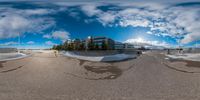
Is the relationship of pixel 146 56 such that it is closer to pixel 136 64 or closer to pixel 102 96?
pixel 136 64

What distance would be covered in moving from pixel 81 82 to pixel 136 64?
792 mm

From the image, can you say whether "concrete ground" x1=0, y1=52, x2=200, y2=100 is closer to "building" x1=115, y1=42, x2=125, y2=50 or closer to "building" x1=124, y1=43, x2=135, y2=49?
"building" x1=124, y1=43, x2=135, y2=49

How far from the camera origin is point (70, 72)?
2.38 metres

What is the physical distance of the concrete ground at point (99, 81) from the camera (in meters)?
2.04

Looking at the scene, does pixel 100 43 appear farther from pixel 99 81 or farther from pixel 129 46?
pixel 99 81

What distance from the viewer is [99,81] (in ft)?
7.35

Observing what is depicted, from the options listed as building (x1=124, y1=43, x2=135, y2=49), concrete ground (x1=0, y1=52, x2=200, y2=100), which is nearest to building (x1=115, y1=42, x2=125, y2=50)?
building (x1=124, y1=43, x2=135, y2=49)

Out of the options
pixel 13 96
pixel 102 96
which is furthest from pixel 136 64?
pixel 13 96

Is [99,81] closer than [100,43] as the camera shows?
No

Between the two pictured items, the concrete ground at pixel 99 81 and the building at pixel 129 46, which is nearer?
the building at pixel 129 46

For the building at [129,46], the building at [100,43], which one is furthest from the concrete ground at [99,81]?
the building at [100,43]

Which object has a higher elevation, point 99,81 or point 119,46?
point 119,46

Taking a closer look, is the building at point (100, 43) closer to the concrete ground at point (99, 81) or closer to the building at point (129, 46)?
the building at point (129, 46)

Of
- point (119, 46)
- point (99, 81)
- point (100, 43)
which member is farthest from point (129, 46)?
point (99, 81)
